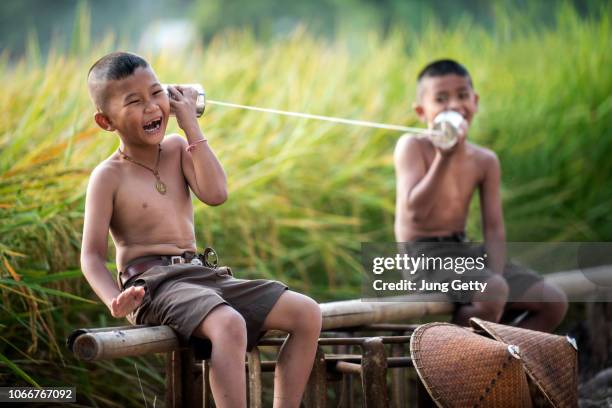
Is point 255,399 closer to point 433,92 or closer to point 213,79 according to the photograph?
point 433,92

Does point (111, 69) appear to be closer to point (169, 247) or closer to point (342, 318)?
point (169, 247)

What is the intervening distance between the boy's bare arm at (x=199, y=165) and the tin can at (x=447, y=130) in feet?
3.31

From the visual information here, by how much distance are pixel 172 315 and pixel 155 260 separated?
0.23 metres

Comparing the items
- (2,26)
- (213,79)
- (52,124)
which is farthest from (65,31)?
(52,124)

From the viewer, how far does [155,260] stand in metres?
2.54

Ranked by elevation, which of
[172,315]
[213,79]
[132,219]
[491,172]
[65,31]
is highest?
[65,31]

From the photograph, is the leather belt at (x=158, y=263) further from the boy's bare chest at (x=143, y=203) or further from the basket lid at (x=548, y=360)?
the basket lid at (x=548, y=360)

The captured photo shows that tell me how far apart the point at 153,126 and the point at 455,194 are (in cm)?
146

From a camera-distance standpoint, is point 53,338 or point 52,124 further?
point 52,124

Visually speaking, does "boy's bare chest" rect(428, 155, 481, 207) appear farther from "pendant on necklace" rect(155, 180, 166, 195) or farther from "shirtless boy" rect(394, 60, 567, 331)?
"pendant on necklace" rect(155, 180, 166, 195)

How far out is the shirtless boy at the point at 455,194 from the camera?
3.55m

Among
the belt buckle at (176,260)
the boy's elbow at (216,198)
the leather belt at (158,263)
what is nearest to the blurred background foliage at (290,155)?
the leather belt at (158,263)

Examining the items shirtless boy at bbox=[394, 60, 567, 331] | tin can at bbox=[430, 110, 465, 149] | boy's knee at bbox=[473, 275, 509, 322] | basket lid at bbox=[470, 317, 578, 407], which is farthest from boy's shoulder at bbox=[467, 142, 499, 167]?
basket lid at bbox=[470, 317, 578, 407]

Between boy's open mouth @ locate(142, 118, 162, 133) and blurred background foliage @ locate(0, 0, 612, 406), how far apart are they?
1.73ft
